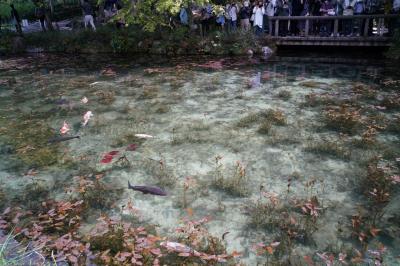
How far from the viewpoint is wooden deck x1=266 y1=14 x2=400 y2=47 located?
16.3 metres

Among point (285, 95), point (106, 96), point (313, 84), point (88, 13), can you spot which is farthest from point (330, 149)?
point (88, 13)

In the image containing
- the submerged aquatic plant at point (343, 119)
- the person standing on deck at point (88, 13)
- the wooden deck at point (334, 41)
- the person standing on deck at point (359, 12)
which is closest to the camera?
the submerged aquatic plant at point (343, 119)

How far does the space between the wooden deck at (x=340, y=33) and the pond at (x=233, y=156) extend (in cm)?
348

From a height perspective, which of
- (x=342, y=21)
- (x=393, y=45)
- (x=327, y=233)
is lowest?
(x=327, y=233)

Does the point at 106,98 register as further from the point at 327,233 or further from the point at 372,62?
the point at 372,62

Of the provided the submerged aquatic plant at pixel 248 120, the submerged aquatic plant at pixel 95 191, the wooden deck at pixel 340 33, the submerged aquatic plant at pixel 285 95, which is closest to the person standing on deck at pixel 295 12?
the wooden deck at pixel 340 33

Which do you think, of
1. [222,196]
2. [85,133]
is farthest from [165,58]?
[222,196]

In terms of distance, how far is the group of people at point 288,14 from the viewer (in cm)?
1673

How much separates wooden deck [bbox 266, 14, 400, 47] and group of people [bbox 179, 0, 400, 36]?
93 millimetres

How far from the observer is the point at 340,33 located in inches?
685

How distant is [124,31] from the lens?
65.2 feet

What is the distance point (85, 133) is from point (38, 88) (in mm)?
5570

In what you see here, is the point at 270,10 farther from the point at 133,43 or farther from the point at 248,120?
the point at 248,120

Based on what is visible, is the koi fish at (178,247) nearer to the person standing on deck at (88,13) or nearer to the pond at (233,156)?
the pond at (233,156)
